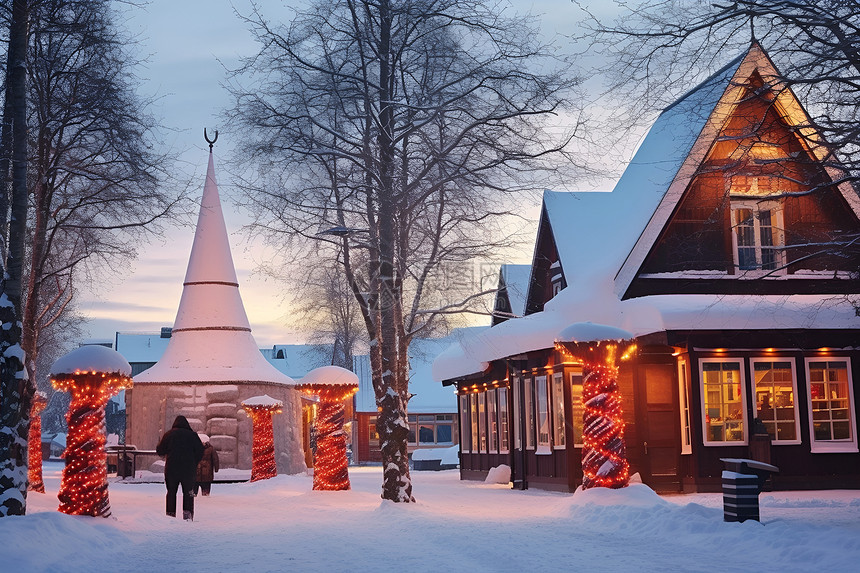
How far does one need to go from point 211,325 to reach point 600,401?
18.1 m

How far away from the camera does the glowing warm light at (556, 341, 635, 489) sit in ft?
54.7

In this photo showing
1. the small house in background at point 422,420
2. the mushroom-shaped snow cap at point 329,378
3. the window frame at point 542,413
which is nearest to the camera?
the mushroom-shaped snow cap at point 329,378

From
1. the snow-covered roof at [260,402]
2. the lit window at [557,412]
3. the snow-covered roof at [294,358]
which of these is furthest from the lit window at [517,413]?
the snow-covered roof at [294,358]

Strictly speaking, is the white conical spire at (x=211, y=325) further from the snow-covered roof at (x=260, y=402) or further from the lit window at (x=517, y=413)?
the lit window at (x=517, y=413)

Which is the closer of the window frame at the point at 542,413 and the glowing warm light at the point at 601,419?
the glowing warm light at the point at 601,419

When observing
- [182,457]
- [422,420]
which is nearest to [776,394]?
[182,457]

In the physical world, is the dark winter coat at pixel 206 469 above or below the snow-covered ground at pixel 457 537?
above

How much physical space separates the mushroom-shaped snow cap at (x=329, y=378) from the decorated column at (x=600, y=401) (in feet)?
24.8

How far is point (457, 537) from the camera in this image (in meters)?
12.5

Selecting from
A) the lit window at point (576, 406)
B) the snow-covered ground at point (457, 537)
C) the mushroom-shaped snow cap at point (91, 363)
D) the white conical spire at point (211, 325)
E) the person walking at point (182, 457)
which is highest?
the white conical spire at point (211, 325)

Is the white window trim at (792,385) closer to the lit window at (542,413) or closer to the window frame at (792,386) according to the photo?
the window frame at (792,386)

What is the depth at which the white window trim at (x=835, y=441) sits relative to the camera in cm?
2042

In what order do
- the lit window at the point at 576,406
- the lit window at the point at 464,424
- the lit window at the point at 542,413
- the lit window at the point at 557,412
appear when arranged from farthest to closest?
1. the lit window at the point at 464,424
2. the lit window at the point at 542,413
3. the lit window at the point at 557,412
4. the lit window at the point at 576,406

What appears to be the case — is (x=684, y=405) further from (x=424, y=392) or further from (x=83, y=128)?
(x=424, y=392)
